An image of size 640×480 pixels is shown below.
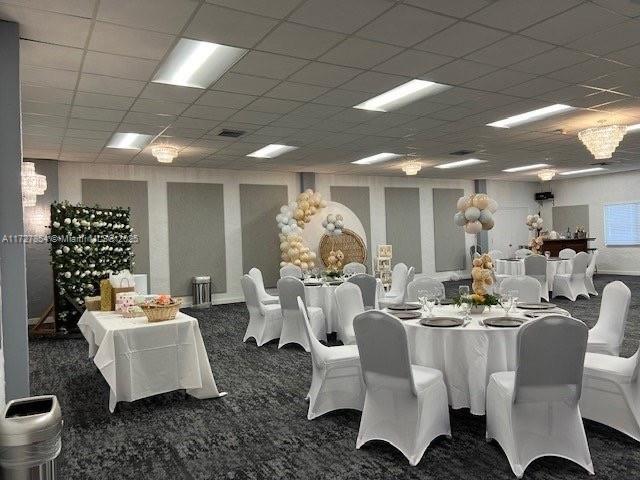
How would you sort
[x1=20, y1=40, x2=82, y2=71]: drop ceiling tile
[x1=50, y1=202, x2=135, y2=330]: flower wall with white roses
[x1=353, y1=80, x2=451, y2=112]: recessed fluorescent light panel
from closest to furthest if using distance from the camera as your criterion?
1. [x1=20, y1=40, x2=82, y2=71]: drop ceiling tile
2. [x1=353, y1=80, x2=451, y2=112]: recessed fluorescent light panel
3. [x1=50, y1=202, x2=135, y2=330]: flower wall with white roses

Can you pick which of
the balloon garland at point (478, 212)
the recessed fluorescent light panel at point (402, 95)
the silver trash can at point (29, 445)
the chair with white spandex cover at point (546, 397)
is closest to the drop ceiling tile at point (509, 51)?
the recessed fluorescent light panel at point (402, 95)

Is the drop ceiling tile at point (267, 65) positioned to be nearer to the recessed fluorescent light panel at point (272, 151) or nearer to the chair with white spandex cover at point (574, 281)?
the recessed fluorescent light panel at point (272, 151)

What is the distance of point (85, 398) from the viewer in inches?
175

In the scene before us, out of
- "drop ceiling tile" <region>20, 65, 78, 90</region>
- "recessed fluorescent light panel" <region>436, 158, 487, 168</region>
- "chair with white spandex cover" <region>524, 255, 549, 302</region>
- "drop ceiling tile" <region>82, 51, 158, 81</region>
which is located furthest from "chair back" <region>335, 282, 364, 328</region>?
"recessed fluorescent light panel" <region>436, 158, 487, 168</region>

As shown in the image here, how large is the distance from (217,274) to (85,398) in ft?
20.8

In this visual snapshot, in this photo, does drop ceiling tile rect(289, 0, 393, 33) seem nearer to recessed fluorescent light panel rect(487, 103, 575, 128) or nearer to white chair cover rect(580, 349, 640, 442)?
white chair cover rect(580, 349, 640, 442)

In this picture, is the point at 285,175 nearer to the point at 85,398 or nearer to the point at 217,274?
the point at 217,274

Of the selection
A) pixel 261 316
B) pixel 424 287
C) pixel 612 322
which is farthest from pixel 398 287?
pixel 612 322

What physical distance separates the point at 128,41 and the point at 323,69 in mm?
1756

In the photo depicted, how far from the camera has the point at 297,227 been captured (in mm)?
10406

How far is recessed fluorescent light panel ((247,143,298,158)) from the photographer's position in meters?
8.52

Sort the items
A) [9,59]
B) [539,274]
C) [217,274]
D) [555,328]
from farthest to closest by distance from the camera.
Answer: [217,274] < [539,274] < [9,59] < [555,328]

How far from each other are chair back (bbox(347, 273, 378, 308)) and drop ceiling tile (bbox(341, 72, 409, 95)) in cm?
239

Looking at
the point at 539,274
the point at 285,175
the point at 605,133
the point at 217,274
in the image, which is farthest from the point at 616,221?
the point at 217,274
